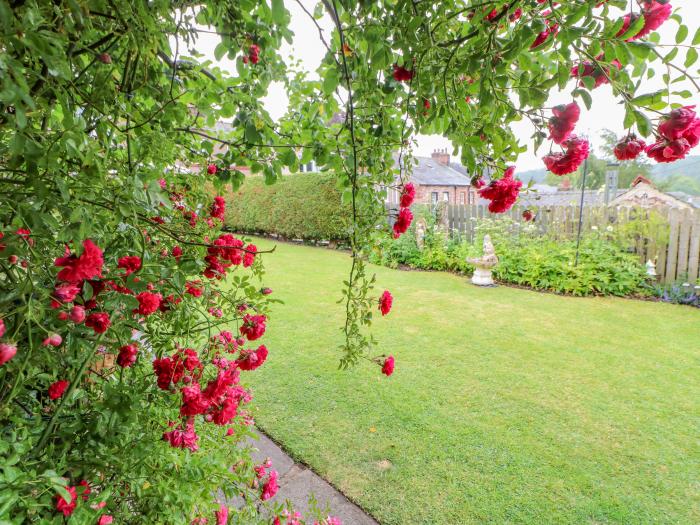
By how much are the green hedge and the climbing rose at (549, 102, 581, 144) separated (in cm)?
→ 842

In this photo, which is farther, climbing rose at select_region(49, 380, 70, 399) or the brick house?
the brick house

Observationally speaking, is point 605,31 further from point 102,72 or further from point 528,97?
point 102,72

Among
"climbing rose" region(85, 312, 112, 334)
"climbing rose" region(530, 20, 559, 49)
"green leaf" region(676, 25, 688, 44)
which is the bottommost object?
"climbing rose" region(85, 312, 112, 334)

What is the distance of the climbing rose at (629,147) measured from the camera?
831 mm

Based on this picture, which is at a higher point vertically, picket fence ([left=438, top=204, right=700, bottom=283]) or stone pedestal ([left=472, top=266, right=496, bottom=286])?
picket fence ([left=438, top=204, right=700, bottom=283])

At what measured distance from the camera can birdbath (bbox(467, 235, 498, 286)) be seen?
600cm

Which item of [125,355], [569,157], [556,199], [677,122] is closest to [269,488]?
[125,355]

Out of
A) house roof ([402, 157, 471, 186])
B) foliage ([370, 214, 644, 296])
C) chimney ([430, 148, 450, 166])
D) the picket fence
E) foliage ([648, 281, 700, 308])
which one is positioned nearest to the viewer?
foliage ([648, 281, 700, 308])

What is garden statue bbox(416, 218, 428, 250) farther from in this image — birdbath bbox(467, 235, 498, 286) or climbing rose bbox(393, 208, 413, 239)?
climbing rose bbox(393, 208, 413, 239)

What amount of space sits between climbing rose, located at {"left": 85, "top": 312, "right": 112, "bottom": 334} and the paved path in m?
1.02

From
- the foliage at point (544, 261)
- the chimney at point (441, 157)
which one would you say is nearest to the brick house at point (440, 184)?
the chimney at point (441, 157)

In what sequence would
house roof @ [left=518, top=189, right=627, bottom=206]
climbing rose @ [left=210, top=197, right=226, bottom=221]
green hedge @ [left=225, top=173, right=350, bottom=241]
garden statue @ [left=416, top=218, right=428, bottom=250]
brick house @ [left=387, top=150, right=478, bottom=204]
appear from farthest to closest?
brick house @ [left=387, top=150, right=478, bottom=204] → green hedge @ [left=225, top=173, right=350, bottom=241] → garden statue @ [left=416, top=218, right=428, bottom=250] → climbing rose @ [left=210, top=197, right=226, bottom=221] → house roof @ [left=518, top=189, right=627, bottom=206]

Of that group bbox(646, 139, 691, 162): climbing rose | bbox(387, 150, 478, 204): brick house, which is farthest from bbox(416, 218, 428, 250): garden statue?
bbox(387, 150, 478, 204): brick house

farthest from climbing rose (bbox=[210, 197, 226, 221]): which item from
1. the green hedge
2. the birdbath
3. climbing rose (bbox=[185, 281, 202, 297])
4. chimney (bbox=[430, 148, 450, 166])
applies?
chimney (bbox=[430, 148, 450, 166])
